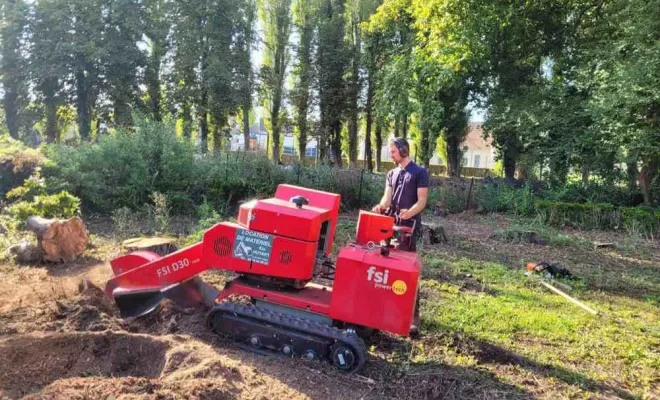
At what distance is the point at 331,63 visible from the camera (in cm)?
2881

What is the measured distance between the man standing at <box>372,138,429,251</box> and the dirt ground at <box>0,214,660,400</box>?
116cm

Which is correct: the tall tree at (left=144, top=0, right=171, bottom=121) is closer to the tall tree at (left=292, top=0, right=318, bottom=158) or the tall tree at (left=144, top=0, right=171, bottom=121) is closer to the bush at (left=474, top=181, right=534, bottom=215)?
the tall tree at (left=292, top=0, right=318, bottom=158)

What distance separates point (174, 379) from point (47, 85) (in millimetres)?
27472

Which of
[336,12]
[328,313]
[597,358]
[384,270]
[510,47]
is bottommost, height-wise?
[597,358]

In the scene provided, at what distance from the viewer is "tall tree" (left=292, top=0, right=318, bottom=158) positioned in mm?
29719

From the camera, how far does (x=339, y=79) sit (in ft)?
95.5

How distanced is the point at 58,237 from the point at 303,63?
2491cm

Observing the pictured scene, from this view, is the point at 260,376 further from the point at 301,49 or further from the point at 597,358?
the point at 301,49

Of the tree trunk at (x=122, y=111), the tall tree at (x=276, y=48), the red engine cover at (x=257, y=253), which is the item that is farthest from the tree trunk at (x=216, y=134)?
the red engine cover at (x=257, y=253)

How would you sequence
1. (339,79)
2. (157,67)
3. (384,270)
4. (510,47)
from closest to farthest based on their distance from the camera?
1. (384,270)
2. (510,47)
3. (157,67)
4. (339,79)

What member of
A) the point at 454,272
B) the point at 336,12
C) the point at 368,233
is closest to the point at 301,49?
the point at 336,12

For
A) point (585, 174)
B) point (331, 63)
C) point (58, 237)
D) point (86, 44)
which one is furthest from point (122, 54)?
point (585, 174)

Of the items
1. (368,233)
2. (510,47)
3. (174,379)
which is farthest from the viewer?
(510,47)

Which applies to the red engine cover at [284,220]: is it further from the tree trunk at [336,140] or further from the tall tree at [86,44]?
the tree trunk at [336,140]
